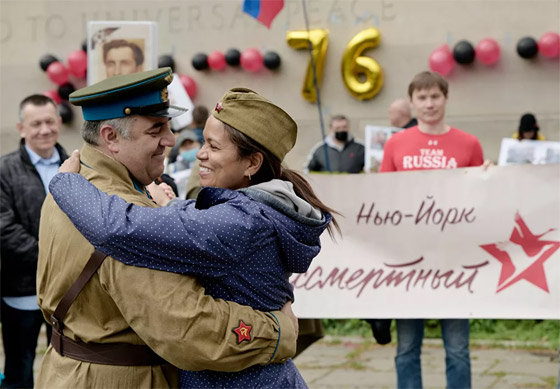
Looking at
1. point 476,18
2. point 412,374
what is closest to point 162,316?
point 412,374

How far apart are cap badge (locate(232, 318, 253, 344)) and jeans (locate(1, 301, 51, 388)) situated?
3.87 metres

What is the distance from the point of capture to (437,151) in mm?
6168

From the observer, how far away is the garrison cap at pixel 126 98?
2.87 meters

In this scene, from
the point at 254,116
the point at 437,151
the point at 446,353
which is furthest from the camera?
the point at 437,151

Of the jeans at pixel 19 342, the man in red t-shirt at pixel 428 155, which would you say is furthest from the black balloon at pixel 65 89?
the man in red t-shirt at pixel 428 155

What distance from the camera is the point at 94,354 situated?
2842 millimetres

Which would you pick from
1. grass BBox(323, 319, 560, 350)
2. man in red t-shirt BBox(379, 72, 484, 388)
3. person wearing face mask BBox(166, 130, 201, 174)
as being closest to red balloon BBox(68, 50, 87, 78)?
person wearing face mask BBox(166, 130, 201, 174)

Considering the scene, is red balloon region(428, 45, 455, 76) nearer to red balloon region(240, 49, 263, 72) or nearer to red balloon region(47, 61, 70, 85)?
red balloon region(240, 49, 263, 72)

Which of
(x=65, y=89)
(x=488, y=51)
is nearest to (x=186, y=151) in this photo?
(x=488, y=51)

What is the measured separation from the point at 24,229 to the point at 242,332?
3847 mm

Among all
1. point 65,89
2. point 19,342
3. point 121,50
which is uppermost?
point 121,50

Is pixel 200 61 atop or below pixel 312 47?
below

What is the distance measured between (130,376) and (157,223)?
1.70 ft

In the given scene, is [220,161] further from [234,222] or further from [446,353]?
[446,353]
